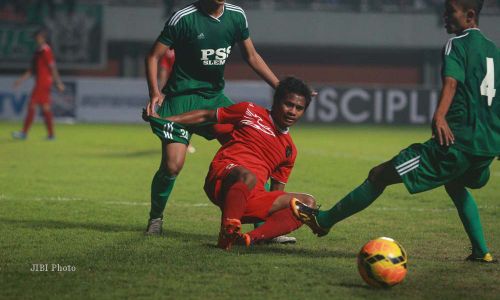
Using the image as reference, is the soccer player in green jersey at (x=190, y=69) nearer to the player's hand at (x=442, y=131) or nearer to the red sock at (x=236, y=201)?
the red sock at (x=236, y=201)

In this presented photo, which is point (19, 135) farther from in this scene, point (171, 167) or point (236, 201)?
point (236, 201)

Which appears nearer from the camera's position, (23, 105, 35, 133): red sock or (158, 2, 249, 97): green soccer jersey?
(158, 2, 249, 97): green soccer jersey

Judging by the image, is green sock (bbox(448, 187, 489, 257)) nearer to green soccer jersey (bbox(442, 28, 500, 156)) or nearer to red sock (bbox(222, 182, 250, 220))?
green soccer jersey (bbox(442, 28, 500, 156))

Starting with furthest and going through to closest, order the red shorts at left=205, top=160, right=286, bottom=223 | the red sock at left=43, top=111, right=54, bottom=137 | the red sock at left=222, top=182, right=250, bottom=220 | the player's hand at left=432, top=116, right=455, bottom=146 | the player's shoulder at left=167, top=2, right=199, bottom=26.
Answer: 1. the red sock at left=43, top=111, right=54, bottom=137
2. the player's shoulder at left=167, top=2, right=199, bottom=26
3. the red shorts at left=205, top=160, right=286, bottom=223
4. the red sock at left=222, top=182, right=250, bottom=220
5. the player's hand at left=432, top=116, right=455, bottom=146

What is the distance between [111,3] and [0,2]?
12.3ft

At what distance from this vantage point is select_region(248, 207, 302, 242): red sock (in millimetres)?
6359

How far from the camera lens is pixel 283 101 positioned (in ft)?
21.7

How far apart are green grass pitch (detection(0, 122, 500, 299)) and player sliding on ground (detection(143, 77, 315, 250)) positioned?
0.75 ft

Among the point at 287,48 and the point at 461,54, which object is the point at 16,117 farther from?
the point at 461,54

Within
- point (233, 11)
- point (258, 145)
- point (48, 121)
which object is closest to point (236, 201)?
point (258, 145)

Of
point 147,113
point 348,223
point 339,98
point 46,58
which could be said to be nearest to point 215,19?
point 147,113

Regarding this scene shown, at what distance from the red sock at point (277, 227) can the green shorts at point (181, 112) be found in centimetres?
101

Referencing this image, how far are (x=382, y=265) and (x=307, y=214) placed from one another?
3.75ft

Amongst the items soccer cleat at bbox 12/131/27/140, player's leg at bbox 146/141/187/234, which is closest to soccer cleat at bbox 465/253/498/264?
player's leg at bbox 146/141/187/234
